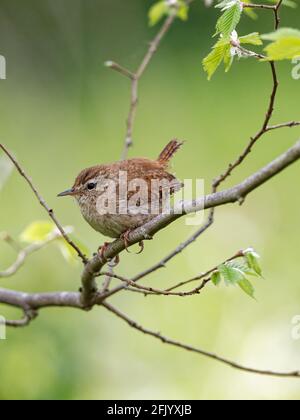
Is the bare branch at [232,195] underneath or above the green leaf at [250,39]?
underneath

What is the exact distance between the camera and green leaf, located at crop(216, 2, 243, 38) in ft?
7.04

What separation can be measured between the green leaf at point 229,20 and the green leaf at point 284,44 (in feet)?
1.01

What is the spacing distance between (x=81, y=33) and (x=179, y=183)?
15.6 feet

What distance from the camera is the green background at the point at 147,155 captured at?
4.19 metres

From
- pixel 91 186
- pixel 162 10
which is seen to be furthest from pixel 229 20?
pixel 91 186

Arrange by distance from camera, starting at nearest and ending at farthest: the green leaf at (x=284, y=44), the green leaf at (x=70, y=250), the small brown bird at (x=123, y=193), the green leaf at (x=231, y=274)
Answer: the green leaf at (x=284, y=44), the green leaf at (x=231, y=274), the green leaf at (x=70, y=250), the small brown bird at (x=123, y=193)

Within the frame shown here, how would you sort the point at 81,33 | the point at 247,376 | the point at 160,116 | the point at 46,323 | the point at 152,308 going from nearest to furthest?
the point at 247,376, the point at 46,323, the point at 152,308, the point at 160,116, the point at 81,33

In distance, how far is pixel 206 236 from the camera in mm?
5164

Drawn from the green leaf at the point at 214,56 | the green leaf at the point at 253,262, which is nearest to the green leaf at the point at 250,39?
the green leaf at the point at 214,56

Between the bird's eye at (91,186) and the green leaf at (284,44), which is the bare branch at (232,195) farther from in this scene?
the bird's eye at (91,186)

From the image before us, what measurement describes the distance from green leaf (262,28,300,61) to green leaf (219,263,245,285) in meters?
0.72

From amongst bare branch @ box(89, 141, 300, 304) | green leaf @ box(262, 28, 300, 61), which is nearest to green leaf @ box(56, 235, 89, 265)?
bare branch @ box(89, 141, 300, 304)
